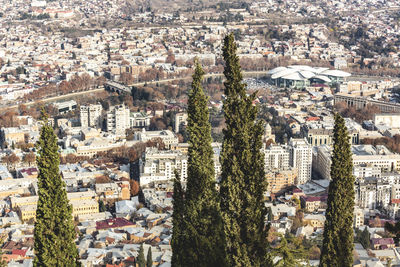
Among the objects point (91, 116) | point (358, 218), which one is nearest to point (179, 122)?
point (91, 116)

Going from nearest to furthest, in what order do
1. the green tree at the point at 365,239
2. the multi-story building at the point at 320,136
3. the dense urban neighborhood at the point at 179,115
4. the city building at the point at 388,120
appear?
the dense urban neighborhood at the point at 179,115
the green tree at the point at 365,239
the multi-story building at the point at 320,136
the city building at the point at 388,120

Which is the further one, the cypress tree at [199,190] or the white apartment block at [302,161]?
the white apartment block at [302,161]

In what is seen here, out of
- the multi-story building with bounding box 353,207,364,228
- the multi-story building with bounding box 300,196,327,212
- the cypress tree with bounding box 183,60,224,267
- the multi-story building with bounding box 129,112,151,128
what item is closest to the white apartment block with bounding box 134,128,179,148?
the multi-story building with bounding box 129,112,151,128

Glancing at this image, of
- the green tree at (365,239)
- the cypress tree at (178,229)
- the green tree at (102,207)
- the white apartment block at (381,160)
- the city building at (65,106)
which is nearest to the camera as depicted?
the cypress tree at (178,229)

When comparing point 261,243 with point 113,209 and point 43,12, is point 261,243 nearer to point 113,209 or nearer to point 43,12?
point 113,209

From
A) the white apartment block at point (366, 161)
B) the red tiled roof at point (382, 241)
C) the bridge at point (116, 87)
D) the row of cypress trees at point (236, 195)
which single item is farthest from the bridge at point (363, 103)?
the row of cypress trees at point (236, 195)

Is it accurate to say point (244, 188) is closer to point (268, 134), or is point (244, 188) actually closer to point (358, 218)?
point (358, 218)

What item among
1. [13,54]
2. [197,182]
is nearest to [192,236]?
[197,182]

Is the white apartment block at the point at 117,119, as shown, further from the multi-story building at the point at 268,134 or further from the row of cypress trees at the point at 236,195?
the row of cypress trees at the point at 236,195
